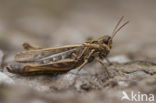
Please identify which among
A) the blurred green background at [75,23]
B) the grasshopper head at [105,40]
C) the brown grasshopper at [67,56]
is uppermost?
the blurred green background at [75,23]

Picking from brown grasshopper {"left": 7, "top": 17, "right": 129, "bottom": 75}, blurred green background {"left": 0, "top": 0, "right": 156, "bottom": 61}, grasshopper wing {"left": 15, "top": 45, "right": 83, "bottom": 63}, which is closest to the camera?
brown grasshopper {"left": 7, "top": 17, "right": 129, "bottom": 75}

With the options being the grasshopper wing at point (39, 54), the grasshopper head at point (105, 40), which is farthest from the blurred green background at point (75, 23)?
the grasshopper wing at point (39, 54)

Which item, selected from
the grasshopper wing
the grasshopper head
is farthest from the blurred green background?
the grasshopper wing

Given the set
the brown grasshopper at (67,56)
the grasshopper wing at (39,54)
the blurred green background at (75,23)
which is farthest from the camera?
the blurred green background at (75,23)

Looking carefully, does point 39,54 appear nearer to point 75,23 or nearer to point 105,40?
point 105,40

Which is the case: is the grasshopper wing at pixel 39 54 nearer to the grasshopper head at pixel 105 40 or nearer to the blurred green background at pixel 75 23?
the grasshopper head at pixel 105 40

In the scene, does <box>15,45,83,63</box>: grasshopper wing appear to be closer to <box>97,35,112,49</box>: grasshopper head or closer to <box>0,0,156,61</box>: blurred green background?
<box>97,35,112,49</box>: grasshopper head

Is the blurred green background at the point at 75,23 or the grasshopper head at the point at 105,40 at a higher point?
the blurred green background at the point at 75,23

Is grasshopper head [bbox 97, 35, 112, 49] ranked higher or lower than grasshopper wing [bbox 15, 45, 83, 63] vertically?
higher

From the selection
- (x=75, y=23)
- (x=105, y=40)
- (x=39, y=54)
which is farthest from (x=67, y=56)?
(x=75, y=23)

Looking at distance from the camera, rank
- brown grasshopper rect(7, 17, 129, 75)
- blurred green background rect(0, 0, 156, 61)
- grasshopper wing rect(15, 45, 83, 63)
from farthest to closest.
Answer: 1. blurred green background rect(0, 0, 156, 61)
2. grasshopper wing rect(15, 45, 83, 63)
3. brown grasshopper rect(7, 17, 129, 75)
